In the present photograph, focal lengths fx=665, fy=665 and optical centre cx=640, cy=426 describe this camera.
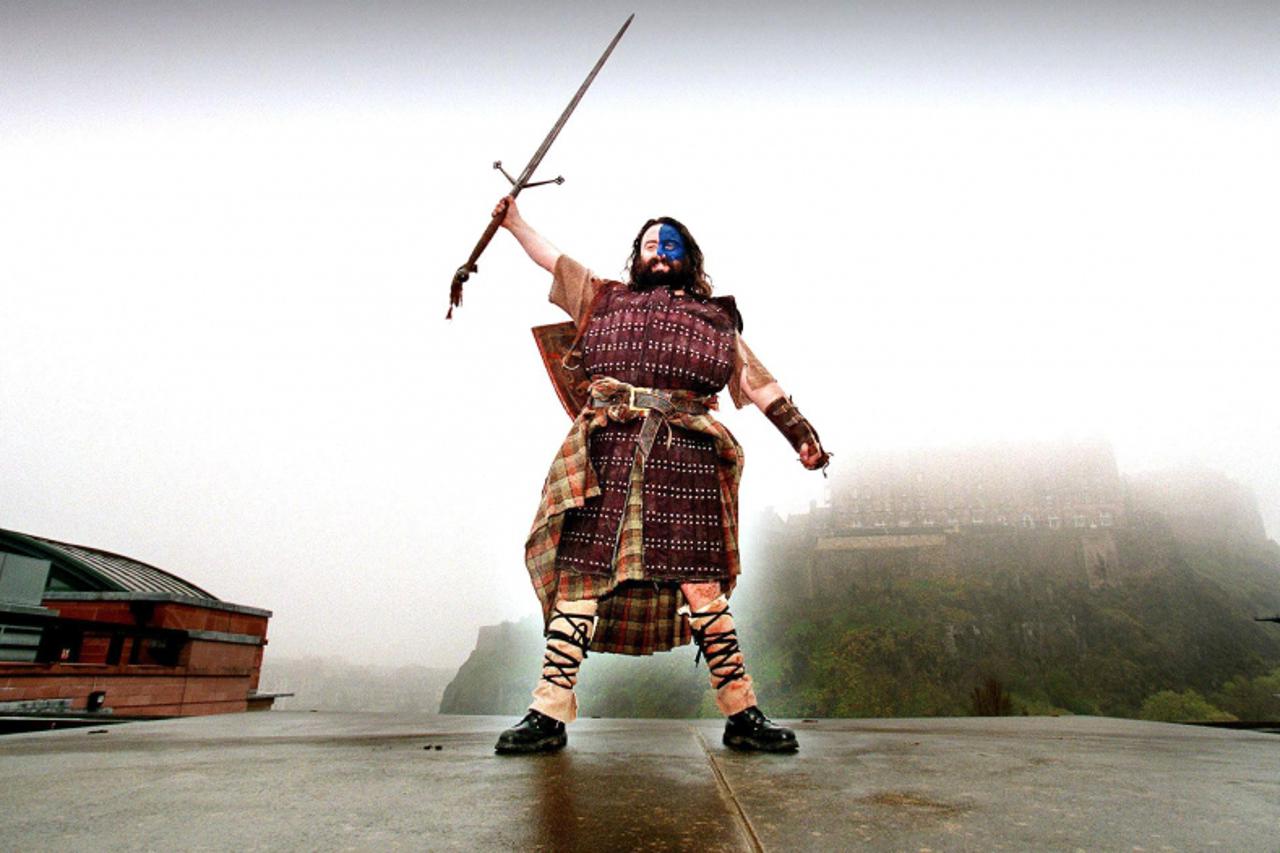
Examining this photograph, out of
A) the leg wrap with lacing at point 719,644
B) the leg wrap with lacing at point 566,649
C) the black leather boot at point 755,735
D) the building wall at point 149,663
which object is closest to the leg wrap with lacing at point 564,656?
the leg wrap with lacing at point 566,649

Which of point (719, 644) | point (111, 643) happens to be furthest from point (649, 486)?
point (111, 643)

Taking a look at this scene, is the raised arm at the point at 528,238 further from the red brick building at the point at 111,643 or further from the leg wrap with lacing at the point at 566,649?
the red brick building at the point at 111,643

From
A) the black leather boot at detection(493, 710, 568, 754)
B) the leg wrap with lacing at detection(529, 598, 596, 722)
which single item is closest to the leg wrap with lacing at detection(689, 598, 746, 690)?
the leg wrap with lacing at detection(529, 598, 596, 722)

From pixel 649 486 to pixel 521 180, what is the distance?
1.99 meters

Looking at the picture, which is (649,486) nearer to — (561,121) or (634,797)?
(634,797)

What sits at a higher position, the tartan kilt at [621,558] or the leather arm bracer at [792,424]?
the leather arm bracer at [792,424]

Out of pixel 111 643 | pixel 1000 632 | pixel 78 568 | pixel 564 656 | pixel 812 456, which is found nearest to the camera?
pixel 564 656

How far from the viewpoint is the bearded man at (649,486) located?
269cm

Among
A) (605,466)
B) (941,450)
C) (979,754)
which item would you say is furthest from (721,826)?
(941,450)

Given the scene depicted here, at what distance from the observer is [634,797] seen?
5.05ft

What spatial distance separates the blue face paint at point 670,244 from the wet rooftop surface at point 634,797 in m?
2.28

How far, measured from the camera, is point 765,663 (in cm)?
7469

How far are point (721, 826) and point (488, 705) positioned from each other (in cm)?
8794

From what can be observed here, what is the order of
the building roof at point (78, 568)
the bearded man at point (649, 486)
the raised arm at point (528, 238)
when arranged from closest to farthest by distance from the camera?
1. the bearded man at point (649, 486)
2. the raised arm at point (528, 238)
3. the building roof at point (78, 568)
